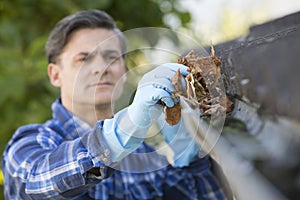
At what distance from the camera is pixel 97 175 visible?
859mm

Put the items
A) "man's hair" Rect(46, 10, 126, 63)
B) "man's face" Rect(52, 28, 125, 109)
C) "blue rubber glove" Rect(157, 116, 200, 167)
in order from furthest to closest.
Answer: "man's hair" Rect(46, 10, 126, 63) → "man's face" Rect(52, 28, 125, 109) → "blue rubber glove" Rect(157, 116, 200, 167)

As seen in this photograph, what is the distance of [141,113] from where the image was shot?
74cm

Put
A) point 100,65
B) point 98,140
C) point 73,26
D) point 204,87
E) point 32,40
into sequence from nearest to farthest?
point 204,87
point 98,140
point 100,65
point 73,26
point 32,40

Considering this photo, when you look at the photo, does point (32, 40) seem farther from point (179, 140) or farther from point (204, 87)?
point (204, 87)

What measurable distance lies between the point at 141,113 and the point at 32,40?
49.0 inches

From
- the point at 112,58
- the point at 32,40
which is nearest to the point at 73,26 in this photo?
the point at 112,58

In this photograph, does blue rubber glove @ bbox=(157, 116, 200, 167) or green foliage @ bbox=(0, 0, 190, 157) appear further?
green foliage @ bbox=(0, 0, 190, 157)

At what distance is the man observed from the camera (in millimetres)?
782

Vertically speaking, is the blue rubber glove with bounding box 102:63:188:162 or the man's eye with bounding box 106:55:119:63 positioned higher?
the man's eye with bounding box 106:55:119:63

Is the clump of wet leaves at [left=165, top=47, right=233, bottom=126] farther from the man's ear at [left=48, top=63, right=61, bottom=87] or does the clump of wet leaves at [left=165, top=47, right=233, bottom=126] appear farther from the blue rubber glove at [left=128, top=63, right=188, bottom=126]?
the man's ear at [left=48, top=63, right=61, bottom=87]

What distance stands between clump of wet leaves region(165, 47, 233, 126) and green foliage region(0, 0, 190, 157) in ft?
3.31

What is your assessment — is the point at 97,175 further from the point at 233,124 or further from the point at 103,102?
the point at 233,124

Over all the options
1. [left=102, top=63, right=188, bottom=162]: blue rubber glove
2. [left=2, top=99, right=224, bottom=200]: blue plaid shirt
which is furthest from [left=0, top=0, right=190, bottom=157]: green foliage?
[left=102, top=63, right=188, bottom=162]: blue rubber glove

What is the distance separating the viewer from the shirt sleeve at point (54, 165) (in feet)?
2.76
